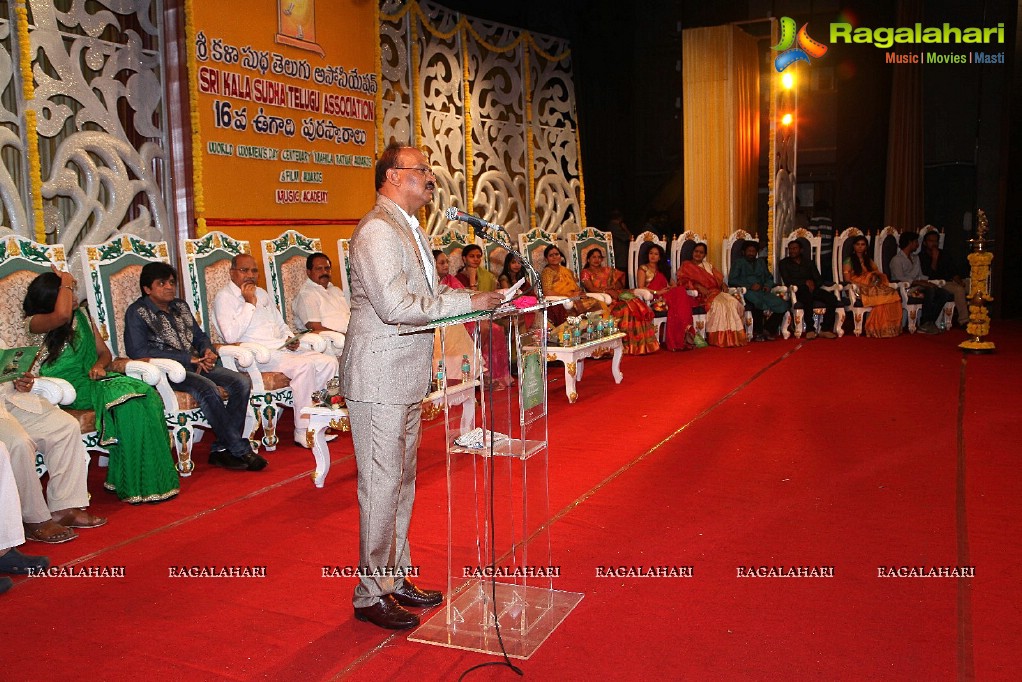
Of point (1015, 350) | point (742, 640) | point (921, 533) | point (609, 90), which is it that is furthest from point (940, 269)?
point (742, 640)

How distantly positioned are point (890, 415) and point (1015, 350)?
10.4 ft

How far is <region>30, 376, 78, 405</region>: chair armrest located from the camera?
364 centimetres

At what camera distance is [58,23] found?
4.64m

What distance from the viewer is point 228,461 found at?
14.4 feet

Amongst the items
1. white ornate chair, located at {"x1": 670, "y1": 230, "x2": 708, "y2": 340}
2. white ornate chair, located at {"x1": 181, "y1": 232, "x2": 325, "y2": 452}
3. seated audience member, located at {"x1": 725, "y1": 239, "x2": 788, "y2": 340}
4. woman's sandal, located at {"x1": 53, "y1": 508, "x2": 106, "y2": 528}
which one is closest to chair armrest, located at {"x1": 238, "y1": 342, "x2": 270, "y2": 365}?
white ornate chair, located at {"x1": 181, "y1": 232, "x2": 325, "y2": 452}

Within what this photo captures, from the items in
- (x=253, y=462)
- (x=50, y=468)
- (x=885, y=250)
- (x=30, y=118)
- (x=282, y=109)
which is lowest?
(x=253, y=462)

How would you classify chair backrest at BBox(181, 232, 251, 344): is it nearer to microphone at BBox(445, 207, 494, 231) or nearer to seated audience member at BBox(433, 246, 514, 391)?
seated audience member at BBox(433, 246, 514, 391)

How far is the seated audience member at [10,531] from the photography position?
3.01m

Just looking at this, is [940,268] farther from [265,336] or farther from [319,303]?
A: [265,336]

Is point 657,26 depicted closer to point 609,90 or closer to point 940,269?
point 609,90

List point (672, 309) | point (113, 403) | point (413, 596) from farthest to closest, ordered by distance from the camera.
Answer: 1. point (672, 309)
2. point (113, 403)
3. point (413, 596)

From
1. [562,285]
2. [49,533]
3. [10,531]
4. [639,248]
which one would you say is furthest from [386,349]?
[639,248]

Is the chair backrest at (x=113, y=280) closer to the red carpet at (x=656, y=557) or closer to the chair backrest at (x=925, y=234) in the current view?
the red carpet at (x=656, y=557)

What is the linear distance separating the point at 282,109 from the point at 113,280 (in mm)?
1889
